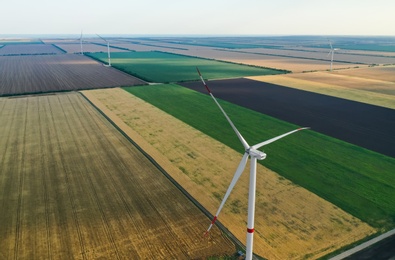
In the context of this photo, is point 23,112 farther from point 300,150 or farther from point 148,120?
point 300,150

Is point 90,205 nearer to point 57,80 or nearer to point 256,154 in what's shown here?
point 256,154

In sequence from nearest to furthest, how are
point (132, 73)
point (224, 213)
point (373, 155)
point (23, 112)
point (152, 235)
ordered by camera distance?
point (152, 235), point (224, 213), point (373, 155), point (23, 112), point (132, 73)

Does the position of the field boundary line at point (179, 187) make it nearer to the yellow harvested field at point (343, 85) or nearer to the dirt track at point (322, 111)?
the dirt track at point (322, 111)

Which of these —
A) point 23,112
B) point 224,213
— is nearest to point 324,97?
point 224,213

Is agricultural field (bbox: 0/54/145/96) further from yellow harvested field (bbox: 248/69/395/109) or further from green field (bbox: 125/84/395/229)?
yellow harvested field (bbox: 248/69/395/109)

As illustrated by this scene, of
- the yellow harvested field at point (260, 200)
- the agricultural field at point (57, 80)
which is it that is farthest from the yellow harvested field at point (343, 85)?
the agricultural field at point (57, 80)
